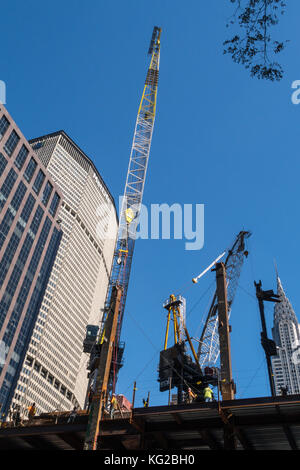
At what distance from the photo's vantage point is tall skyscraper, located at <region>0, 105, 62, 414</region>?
11700 centimetres

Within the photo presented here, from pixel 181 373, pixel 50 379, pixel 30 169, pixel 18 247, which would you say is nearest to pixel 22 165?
pixel 30 169

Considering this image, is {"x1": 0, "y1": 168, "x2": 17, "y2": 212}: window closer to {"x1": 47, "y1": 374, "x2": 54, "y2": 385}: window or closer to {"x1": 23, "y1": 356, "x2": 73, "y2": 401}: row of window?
{"x1": 23, "y1": 356, "x2": 73, "y2": 401}: row of window

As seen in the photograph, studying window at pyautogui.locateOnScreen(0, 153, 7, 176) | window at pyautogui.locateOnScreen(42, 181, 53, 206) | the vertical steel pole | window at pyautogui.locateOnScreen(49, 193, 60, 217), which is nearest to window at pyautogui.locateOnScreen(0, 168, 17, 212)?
window at pyautogui.locateOnScreen(0, 153, 7, 176)

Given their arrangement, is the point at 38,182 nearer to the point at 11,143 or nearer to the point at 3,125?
the point at 11,143

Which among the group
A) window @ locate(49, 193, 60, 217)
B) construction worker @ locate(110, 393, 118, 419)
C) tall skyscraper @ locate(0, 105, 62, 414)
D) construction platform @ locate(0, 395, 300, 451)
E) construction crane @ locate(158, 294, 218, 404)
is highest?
window @ locate(49, 193, 60, 217)

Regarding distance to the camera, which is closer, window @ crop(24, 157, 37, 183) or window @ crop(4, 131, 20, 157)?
window @ crop(4, 131, 20, 157)

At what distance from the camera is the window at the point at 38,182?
136m

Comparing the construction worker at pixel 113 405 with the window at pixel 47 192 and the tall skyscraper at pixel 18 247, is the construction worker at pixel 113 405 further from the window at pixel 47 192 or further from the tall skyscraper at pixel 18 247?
the window at pixel 47 192

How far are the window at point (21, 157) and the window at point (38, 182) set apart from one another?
8359mm

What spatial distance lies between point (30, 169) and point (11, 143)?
37.6ft

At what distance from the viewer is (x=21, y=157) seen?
129750mm

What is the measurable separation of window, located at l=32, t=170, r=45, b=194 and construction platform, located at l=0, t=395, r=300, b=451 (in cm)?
11532
